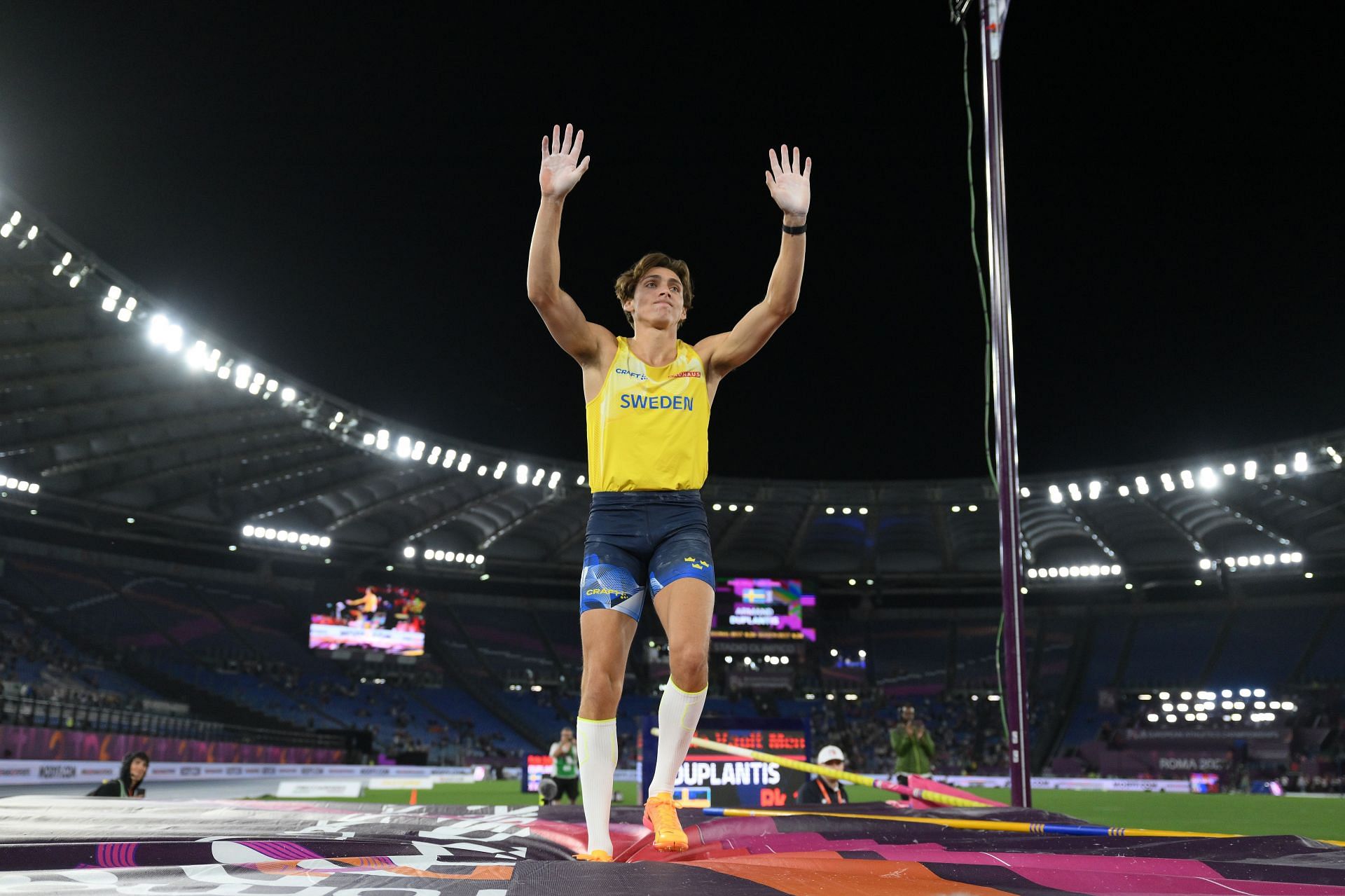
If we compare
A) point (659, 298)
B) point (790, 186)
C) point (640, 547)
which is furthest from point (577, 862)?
point (790, 186)

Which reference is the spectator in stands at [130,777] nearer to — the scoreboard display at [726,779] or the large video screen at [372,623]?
the scoreboard display at [726,779]

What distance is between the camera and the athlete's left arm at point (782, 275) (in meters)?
4.21

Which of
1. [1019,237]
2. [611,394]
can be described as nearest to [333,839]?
[611,394]

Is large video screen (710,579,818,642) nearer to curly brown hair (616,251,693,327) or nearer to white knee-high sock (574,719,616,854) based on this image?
curly brown hair (616,251,693,327)

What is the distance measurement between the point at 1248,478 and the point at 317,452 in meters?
29.0

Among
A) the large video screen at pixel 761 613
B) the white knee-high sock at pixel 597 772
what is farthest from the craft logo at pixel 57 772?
the white knee-high sock at pixel 597 772

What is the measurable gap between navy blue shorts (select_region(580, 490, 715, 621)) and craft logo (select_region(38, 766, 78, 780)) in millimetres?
21948

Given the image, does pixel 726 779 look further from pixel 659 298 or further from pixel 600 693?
pixel 659 298

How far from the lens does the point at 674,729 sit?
3895 millimetres

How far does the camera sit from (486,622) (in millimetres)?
44500

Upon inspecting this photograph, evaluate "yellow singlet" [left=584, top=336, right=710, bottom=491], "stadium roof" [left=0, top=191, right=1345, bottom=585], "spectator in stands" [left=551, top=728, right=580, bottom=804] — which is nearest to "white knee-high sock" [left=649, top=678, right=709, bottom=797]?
"yellow singlet" [left=584, top=336, right=710, bottom=491]

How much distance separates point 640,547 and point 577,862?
145 cm

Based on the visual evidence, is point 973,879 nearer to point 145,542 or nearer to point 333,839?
point 333,839

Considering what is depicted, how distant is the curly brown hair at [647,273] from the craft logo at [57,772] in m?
22.0
